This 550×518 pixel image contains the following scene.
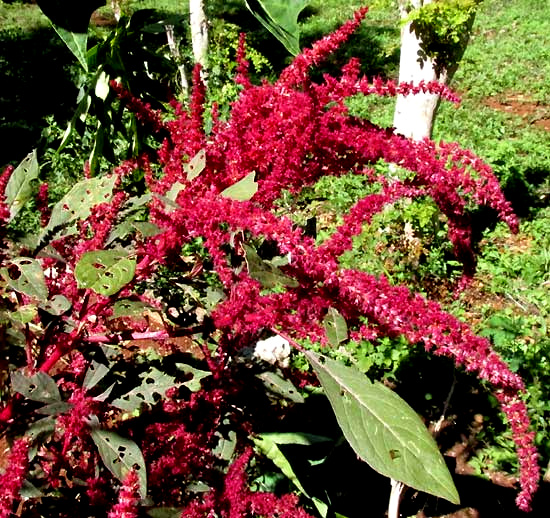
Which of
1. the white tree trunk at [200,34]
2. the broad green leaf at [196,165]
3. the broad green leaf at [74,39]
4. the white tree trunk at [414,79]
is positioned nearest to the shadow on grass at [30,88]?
the white tree trunk at [200,34]

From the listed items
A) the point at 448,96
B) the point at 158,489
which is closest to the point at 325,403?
the point at 158,489

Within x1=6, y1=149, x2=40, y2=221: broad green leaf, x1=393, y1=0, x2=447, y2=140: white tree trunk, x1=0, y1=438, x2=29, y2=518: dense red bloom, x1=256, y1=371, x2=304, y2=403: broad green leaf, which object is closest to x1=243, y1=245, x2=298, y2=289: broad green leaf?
x1=0, y1=438, x2=29, y2=518: dense red bloom

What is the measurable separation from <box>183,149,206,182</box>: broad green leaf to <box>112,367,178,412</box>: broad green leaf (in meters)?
0.48

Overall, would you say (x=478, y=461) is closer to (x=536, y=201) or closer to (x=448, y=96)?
(x=448, y=96)

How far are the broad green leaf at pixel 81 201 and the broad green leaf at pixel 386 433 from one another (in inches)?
19.8

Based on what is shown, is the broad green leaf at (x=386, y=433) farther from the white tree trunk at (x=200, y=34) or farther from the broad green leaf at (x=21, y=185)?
the white tree trunk at (x=200, y=34)

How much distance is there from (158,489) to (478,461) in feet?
5.80

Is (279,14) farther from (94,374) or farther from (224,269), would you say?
(94,374)

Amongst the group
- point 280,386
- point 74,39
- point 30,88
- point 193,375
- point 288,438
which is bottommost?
point 30,88

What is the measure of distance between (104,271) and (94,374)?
392mm

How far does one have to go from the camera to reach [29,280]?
3.25 ft

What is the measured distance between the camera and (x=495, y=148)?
5406mm

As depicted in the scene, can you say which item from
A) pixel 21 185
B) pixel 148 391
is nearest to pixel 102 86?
pixel 21 185

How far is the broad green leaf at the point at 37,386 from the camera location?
1072 millimetres
